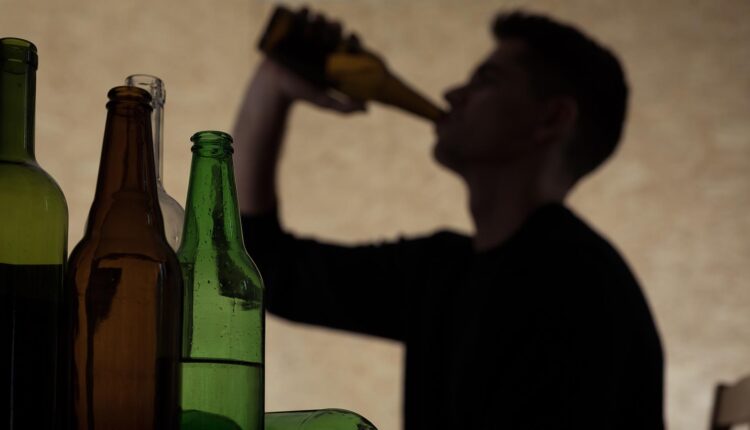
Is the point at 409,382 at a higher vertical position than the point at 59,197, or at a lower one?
lower

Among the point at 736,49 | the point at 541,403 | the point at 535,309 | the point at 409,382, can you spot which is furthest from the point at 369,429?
the point at 736,49

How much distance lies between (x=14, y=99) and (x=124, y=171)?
4 cm

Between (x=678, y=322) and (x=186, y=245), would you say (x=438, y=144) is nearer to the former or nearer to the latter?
(x=678, y=322)

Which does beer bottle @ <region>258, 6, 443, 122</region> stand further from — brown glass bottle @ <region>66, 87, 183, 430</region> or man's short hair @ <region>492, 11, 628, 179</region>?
brown glass bottle @ <region>66, 87, 183, 430</region>

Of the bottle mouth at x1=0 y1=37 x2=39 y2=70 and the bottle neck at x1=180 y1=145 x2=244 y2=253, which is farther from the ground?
the bottle mouth at x1=0 y1=37 x2=39 y2=70

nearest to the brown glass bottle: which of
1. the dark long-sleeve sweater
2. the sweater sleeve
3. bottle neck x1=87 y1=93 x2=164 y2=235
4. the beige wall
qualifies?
bottle neck x1=87 y1=93 x2=164 y2=235

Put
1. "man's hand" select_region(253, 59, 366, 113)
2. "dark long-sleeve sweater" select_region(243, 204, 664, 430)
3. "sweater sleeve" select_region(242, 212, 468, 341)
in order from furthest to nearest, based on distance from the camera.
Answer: "sweater sleeve" select_region(242, 212, 468, 341), "man's hand" select_region(253, 59, 366, 113), "dark long-sleeve sweater" select_region(243, 204, 664, 430)

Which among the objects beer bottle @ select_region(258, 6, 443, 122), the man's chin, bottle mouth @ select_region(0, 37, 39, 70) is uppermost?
beer bottle @ select_region(258, 6, 443, 122)

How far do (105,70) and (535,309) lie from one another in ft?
3.64

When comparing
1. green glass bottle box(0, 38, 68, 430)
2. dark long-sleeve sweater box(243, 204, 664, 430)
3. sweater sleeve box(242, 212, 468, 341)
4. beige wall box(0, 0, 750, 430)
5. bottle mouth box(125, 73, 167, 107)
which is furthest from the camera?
beige wall box(0, 0, 750, 430)

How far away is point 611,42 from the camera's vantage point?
76.2 inches

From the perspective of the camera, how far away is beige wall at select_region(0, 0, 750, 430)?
1812 mm

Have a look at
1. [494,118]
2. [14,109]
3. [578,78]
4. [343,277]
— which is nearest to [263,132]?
[343,277]

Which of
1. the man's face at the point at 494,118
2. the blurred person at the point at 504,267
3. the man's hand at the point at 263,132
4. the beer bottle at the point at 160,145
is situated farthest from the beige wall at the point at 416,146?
the beer bottle at the point at 160,145
